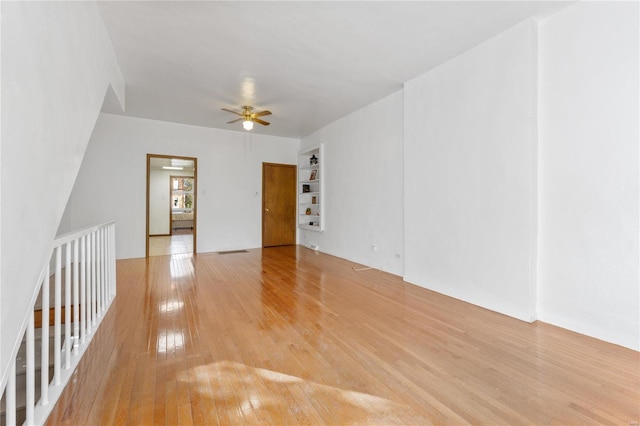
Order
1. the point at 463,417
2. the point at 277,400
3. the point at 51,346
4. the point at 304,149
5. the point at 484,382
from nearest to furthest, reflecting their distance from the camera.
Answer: the point at 463,417 < the point at 277,400 < the point at 484,382 < the point at 51,346 < the point at 304,149

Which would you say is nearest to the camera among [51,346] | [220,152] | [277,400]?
[277,400]

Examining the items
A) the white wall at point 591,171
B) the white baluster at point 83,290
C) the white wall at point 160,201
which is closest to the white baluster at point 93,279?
the white baluster at point 83,290

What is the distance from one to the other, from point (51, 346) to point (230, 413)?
269 cm

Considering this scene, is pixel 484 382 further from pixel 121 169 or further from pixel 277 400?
pixel 121 169

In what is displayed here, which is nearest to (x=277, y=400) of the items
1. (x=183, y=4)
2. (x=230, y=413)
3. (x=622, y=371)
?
(x=230, y=413)

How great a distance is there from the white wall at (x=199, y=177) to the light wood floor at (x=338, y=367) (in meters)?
3.08

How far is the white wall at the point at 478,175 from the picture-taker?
9.36ft

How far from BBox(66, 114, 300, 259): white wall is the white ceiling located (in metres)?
1.22

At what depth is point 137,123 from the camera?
5.98 meters

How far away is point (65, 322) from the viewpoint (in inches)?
88.6

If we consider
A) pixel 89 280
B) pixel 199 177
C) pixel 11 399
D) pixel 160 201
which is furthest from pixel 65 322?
pixel 160 201

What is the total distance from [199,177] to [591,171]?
6.48m

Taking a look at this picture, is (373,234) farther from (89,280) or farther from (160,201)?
(160,201)

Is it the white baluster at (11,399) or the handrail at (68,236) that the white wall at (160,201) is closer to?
the handrail at (68,236)
